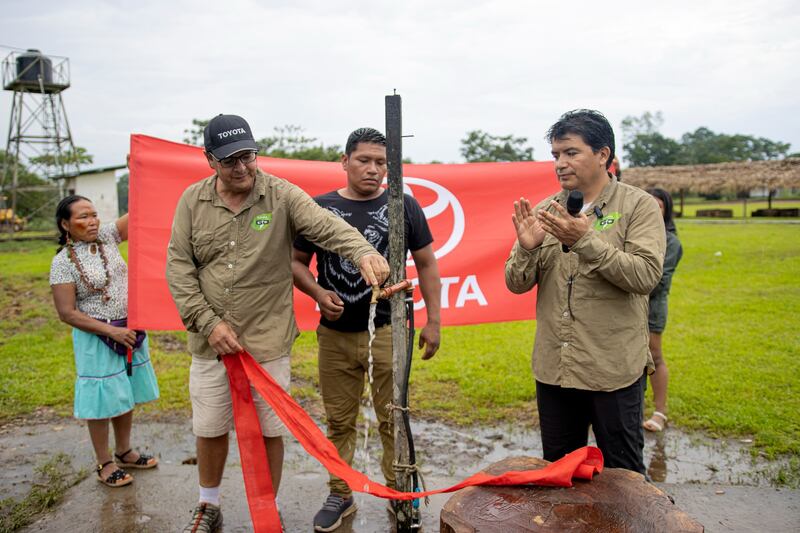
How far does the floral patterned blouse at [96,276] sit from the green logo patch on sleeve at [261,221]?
1.53 m

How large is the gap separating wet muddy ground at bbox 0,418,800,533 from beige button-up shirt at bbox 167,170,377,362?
3.86 feet

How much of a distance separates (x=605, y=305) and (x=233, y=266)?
186 centimetres

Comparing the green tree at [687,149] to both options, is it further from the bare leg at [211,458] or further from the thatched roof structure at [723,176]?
the bare leg at [211,458]

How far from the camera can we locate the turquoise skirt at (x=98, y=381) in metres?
3.83

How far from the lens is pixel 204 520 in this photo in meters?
3.24

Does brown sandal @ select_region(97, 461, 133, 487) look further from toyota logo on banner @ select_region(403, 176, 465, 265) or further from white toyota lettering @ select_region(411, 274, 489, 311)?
toyota logo on banner @ select_region(403, 176, 465, 265)

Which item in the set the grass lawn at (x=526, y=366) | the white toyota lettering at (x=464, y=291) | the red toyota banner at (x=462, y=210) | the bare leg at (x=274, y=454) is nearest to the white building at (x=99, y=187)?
the grass lawn at (x=526, y=366)

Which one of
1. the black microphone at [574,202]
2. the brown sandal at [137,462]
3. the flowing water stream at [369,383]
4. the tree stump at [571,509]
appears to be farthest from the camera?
the brown sandal at [137,462]

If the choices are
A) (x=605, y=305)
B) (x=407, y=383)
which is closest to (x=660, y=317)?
(x=605, y=305)

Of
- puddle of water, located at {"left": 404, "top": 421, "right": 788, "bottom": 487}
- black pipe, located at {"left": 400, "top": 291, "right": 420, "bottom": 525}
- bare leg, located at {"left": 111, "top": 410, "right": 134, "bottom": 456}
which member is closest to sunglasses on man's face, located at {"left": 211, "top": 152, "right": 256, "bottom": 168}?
black pipe, located at {"left": 400, "top": 291, "right": 420, "bottom": 525}

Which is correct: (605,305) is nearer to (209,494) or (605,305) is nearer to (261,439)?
(261,439)

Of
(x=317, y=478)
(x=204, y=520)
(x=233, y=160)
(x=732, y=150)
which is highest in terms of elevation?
(x=732, y=150)

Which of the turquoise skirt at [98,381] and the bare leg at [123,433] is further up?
the turquoise skirt at [98,381]

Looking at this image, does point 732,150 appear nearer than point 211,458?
No
